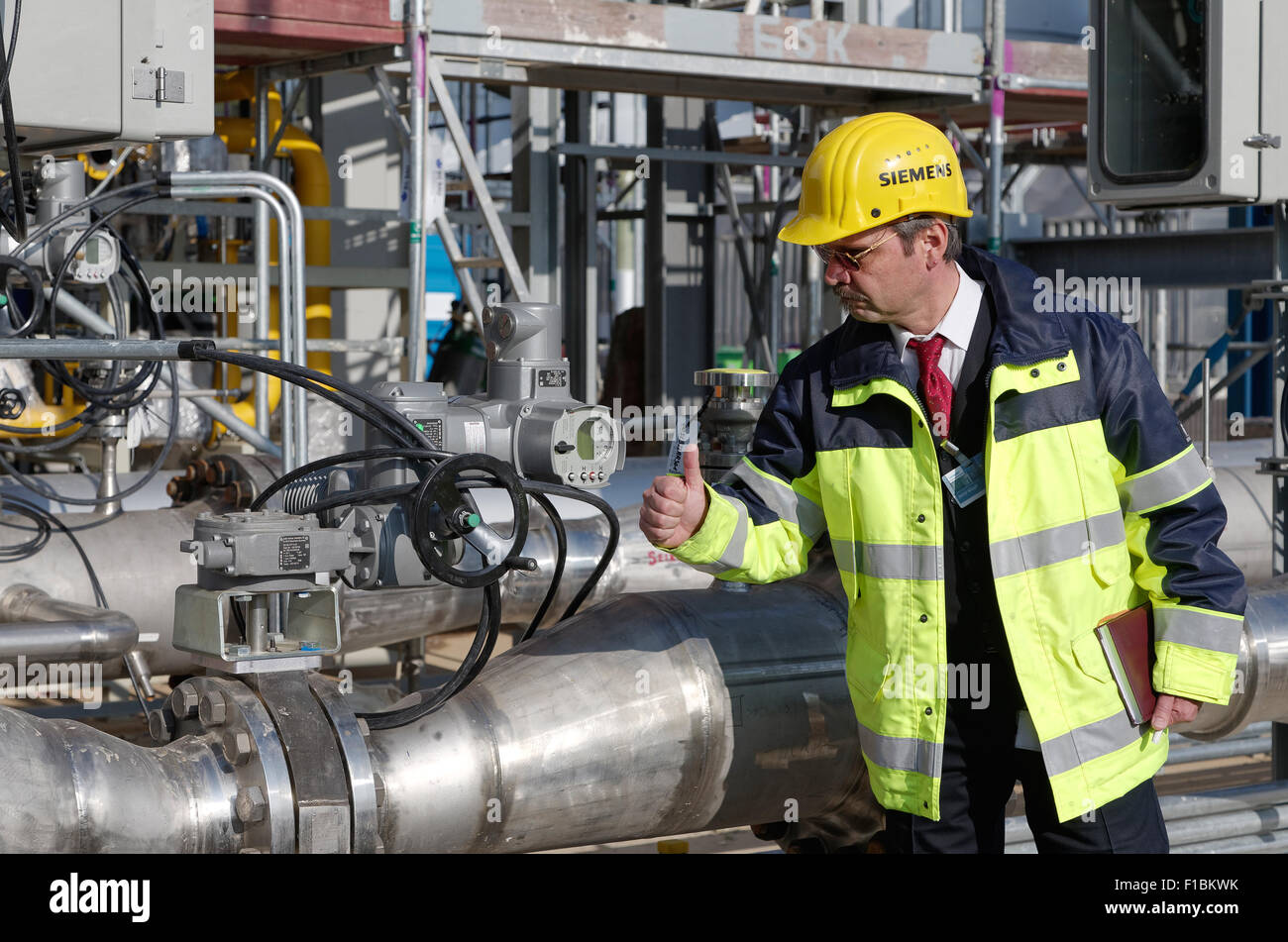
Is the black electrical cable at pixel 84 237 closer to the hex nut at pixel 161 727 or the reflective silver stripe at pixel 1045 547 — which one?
the hex nut at pixel 161 727

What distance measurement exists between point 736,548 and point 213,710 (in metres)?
0.80

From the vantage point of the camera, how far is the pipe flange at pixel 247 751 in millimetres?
2184

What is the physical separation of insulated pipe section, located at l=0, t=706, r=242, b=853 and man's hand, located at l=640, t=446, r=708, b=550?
2.29ft

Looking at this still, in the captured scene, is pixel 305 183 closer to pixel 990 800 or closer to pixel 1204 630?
pixel 990 800

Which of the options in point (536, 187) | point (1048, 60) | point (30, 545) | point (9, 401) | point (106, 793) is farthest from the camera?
point (536, 187)

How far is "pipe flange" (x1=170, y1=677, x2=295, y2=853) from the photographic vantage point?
2.18 meters

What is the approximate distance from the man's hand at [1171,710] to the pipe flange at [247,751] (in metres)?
1.22

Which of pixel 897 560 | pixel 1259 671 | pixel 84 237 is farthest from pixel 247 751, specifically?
pixel 1259 671

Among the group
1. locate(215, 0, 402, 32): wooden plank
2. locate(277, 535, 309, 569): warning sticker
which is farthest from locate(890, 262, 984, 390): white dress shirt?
locate(215, 0, 402, 32): wooden plank

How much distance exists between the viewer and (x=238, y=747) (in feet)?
7.32
